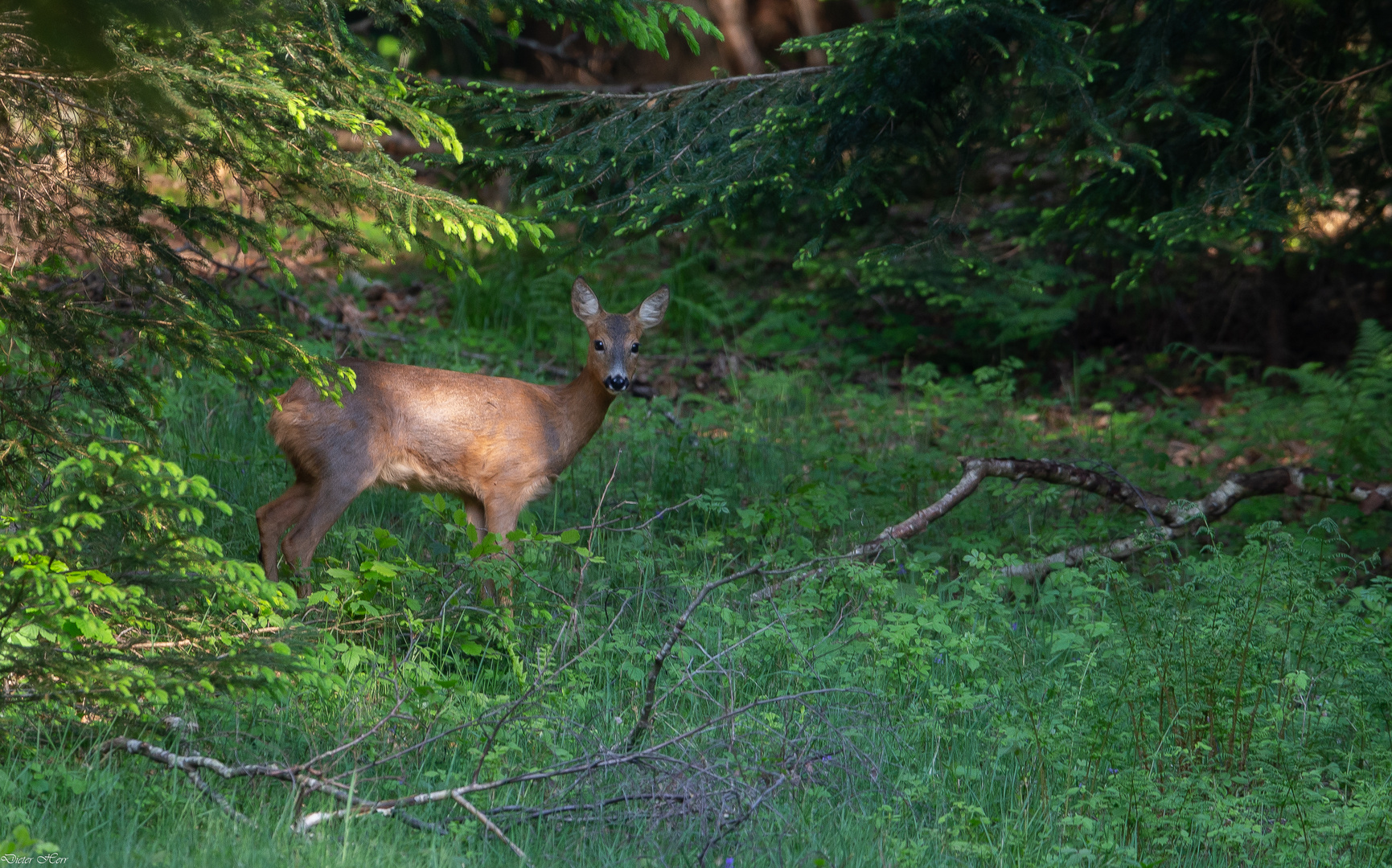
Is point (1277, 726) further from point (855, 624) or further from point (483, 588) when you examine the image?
point (483, 588)

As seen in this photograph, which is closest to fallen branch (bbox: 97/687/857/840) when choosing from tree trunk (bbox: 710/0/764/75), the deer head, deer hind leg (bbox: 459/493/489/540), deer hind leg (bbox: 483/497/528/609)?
deer hind leg (bbox: 483/497/528/609)

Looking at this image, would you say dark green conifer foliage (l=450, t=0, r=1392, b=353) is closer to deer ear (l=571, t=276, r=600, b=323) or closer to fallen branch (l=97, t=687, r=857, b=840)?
deer ear (l=571, t=276, r=600, b=323)

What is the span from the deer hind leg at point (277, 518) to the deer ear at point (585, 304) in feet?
7.66

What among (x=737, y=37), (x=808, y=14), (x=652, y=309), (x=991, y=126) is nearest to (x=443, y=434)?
(x=652, y=309)

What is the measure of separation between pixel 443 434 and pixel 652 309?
191 cm

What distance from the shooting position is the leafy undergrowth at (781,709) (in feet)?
12.7

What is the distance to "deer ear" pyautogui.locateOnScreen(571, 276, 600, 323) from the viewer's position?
8.02 meters

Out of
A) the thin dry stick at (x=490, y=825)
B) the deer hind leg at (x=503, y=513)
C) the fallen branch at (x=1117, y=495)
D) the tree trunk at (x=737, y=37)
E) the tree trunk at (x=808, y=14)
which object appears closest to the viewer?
the thin dry stick at (x=490, y=825)

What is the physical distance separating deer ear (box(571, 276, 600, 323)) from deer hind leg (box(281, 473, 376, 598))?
219 cm

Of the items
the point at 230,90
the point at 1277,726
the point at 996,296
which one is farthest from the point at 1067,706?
the point at 996,296

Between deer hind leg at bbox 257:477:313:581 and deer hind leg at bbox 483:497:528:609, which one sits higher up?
deer hind leg at bbox 257:477:313:581

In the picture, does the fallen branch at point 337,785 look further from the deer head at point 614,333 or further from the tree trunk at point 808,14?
the tree trunk at point 808,14

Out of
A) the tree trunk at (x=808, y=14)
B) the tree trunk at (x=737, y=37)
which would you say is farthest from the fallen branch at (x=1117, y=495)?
the tree trunk at (x=808, y=14)

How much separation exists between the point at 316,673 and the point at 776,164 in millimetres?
3413
